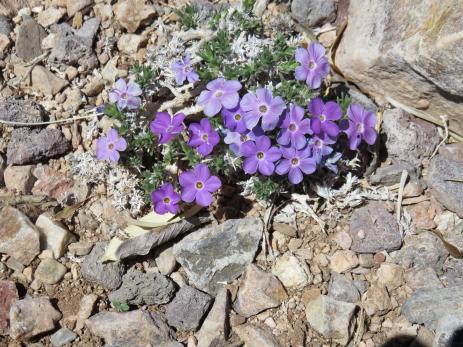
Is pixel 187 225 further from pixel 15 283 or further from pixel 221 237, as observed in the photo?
pixel 15 283

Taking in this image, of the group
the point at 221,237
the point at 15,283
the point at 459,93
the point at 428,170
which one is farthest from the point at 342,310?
the point at 15,283

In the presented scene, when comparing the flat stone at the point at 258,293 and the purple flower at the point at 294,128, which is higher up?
the purple flower at the point at 294,128

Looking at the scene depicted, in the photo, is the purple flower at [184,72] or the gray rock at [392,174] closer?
the purple flower at [184,72]

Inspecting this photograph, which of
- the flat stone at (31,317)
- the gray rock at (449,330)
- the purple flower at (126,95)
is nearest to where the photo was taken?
the gray rock at (449,330)

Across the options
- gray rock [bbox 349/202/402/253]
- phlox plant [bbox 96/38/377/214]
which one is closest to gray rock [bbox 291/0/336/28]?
phlox plant [bbox 96/38/377/214]

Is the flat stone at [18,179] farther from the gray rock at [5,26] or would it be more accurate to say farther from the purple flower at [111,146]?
the gray rock at [5,26]

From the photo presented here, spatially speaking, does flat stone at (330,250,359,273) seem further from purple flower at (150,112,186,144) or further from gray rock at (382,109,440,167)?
purple flower at (150,112,186,144)

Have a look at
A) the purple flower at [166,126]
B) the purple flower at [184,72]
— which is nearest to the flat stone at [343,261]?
the purple flower at [166,126]
